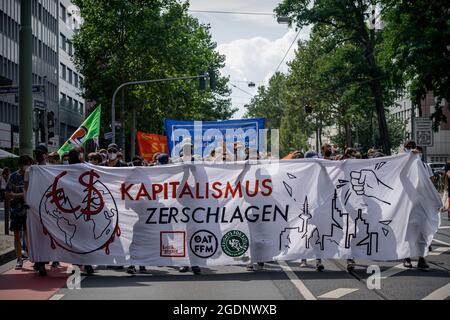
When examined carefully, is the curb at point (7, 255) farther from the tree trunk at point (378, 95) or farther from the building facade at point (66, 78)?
the building facade at point (66, 78)

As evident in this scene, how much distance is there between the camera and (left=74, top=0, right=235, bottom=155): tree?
175 feet

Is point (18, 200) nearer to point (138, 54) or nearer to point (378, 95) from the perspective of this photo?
point (378, 95)

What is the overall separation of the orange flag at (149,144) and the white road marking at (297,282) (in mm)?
12585

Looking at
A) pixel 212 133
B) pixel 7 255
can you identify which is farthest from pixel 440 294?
pixel 212 133

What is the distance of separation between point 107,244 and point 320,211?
3.11 m

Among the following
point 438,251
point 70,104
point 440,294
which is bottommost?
point 438,251

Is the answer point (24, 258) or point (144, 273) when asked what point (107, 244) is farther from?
point (24, 258)

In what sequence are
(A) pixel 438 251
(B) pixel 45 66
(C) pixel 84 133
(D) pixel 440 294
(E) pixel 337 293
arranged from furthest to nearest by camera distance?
(B) pixel 45 66 → (C) pixel 84 133 → (A) pixel 438 251 → (E) pixel 337 293 → (D) pixel 440 294

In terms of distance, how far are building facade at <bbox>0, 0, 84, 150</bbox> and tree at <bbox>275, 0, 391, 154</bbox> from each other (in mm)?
14463

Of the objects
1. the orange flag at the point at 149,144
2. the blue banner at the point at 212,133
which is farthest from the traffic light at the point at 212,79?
the blue banner at the point at 212,133

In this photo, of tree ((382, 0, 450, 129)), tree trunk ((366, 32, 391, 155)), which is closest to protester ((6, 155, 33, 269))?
tree ((382, 0, 450, 129))

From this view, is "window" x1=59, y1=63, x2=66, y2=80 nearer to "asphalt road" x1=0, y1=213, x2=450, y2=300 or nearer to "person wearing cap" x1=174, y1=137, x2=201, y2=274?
"person wearing cap" x1=174, y1=137, x2=201, y2=274

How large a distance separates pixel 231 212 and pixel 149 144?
1371 cm

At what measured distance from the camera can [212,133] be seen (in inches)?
850
